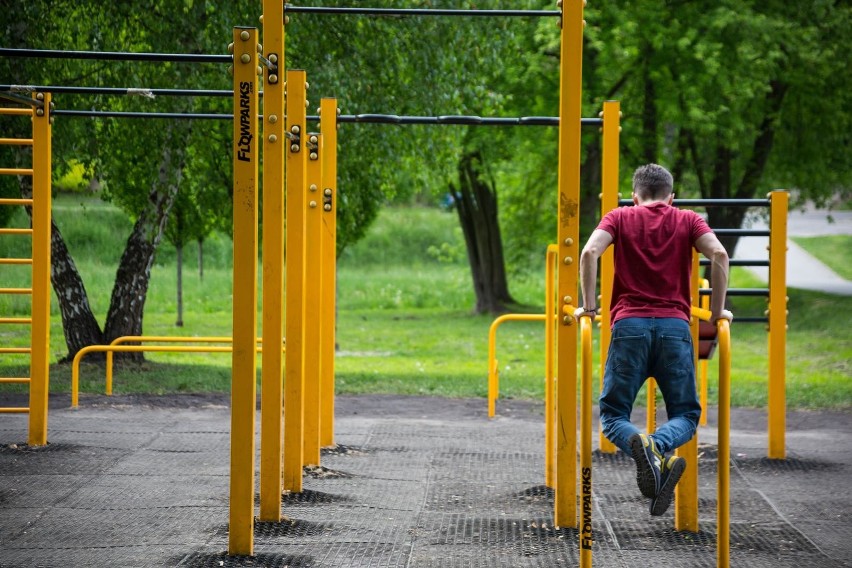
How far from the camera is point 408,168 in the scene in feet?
59.8

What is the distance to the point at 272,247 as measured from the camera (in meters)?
5.65

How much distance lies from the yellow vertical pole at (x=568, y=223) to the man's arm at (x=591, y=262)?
2.51ft

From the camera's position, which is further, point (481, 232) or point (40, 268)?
point (481, 232)

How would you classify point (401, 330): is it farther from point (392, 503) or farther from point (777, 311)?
point (392, 503)

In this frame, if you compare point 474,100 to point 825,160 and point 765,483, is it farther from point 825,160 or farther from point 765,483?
point 825,160

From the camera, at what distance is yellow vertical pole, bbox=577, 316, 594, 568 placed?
4.56 m

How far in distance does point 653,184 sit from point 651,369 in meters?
0.81

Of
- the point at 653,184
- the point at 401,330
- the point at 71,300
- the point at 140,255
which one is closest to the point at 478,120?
the point at 653,184

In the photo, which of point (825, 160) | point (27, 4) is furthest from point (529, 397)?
point (825, 160)

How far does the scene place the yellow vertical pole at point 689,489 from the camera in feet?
18.9

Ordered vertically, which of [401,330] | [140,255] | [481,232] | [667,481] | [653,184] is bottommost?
[401,330]

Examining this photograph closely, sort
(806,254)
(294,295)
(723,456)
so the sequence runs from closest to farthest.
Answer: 1. (723,456)
2. (294,295)
3. (806,254)

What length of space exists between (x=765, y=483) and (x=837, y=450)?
1934 mm

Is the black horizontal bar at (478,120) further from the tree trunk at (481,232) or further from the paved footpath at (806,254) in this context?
the tree trunk at (481,232)
